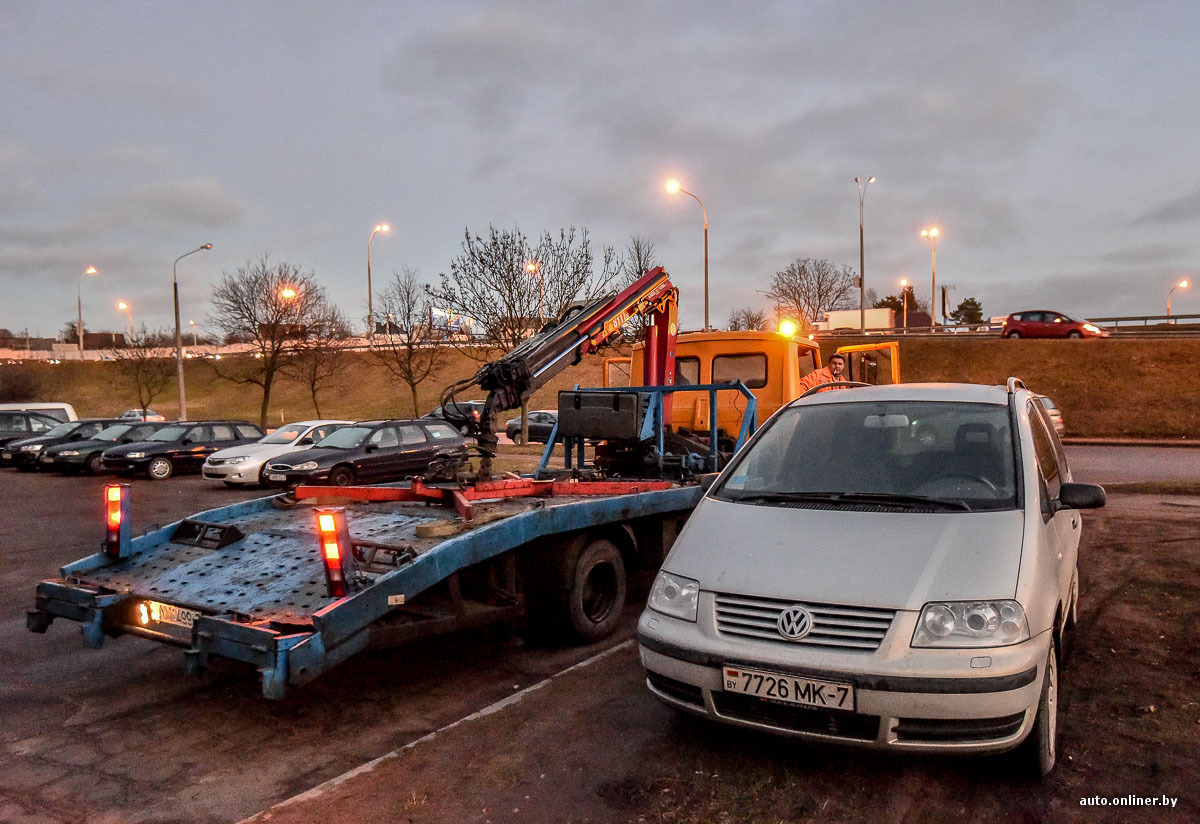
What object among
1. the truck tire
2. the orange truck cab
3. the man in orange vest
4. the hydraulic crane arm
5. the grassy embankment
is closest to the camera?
the truck tire

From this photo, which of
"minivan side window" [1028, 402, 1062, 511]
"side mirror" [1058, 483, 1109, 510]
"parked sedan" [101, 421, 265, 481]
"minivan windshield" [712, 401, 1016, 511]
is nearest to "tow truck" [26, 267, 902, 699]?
"minivan windshield" [712, 401, 1016, 511]

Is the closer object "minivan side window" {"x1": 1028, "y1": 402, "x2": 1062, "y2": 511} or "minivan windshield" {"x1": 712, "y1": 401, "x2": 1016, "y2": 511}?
"minivan windshield" {"x1": 712, "y1": 401, "x2": 1016, "y2": 511}

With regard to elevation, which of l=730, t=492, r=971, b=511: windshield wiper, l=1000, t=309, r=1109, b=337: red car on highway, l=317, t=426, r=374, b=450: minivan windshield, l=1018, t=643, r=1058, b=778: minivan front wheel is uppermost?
l=1000, t=309, r=1109, b=337: red car on highway

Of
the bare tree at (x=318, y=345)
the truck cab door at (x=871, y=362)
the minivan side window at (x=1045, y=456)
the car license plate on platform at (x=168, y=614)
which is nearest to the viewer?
the minivan side window at (x=1045, y=456)

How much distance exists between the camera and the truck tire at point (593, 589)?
5070 mm

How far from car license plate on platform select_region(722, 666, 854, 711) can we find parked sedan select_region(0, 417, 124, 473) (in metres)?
22.6

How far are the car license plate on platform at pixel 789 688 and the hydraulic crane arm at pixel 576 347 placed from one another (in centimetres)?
332

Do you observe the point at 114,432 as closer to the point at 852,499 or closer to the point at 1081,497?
the point at 852,499

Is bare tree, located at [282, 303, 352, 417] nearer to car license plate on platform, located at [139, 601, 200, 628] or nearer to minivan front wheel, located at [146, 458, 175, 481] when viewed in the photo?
minivan front wheel, located at [146, 458, 175, 481]

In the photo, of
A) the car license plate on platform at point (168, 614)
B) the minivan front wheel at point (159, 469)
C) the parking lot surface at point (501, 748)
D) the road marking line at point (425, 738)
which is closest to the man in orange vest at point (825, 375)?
the parking lot surface at point (501, 748)

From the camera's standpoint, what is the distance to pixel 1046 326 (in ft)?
120

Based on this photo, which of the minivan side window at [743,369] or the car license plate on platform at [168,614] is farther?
the minivan side window at [743,369]

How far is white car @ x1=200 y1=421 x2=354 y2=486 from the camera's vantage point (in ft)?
53.6

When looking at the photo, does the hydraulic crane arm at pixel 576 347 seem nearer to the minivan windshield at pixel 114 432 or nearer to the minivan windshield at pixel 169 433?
the minivan windshield at pixel 169 433
